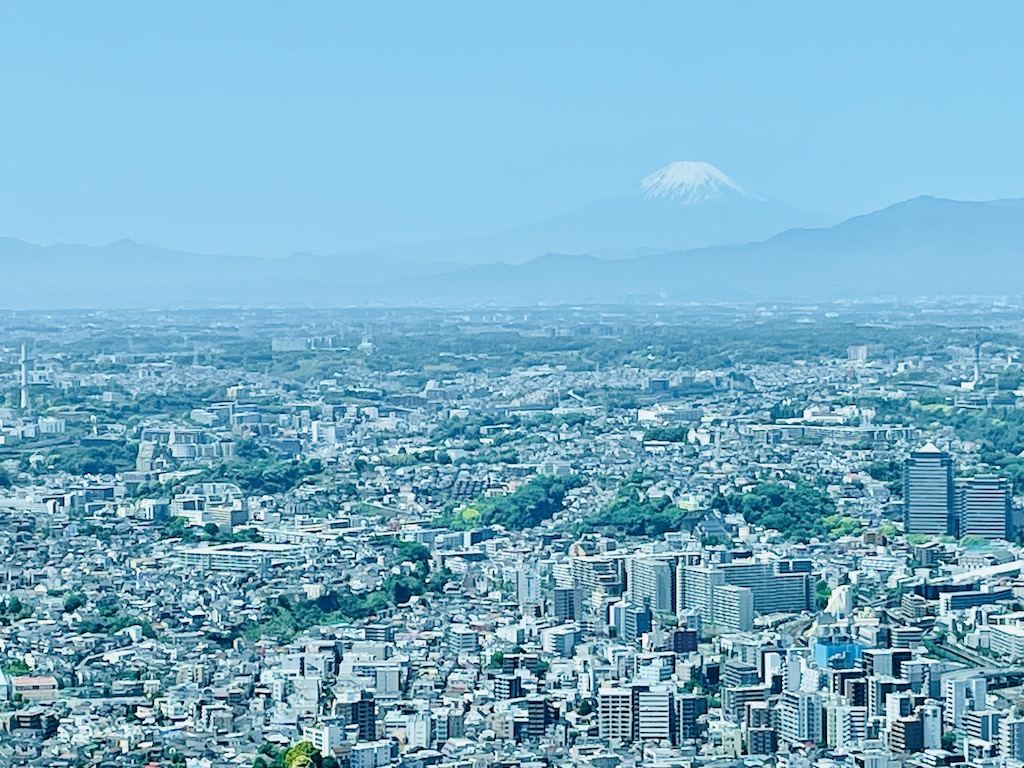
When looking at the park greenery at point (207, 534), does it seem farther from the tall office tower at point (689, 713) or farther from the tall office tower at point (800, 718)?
the tall office tower at point (800, 718)

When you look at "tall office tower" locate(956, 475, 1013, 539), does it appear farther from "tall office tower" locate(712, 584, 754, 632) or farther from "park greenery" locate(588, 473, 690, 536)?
"tall office tower" locate(712, 584, 754, 632)

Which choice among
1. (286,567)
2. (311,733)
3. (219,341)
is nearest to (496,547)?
(286,567)

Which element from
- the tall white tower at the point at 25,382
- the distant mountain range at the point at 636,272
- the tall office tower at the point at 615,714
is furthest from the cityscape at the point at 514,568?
the distant mountain range at the point at 636,272

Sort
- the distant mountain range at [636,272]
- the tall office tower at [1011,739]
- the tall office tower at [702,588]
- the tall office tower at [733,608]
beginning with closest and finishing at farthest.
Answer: the tall office tower at [1011,739] → the tall office tower at [733,608] → the tall office tower at [702,588] → the distant mountain range at [636,272]

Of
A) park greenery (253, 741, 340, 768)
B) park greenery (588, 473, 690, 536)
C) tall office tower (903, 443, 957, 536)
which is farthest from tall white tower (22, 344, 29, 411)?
park greenery (253, 741, 340, 768)

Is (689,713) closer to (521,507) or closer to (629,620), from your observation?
(629,620)

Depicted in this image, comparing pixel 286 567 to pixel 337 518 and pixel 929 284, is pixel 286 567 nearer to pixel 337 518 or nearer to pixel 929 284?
pixel 337 518
